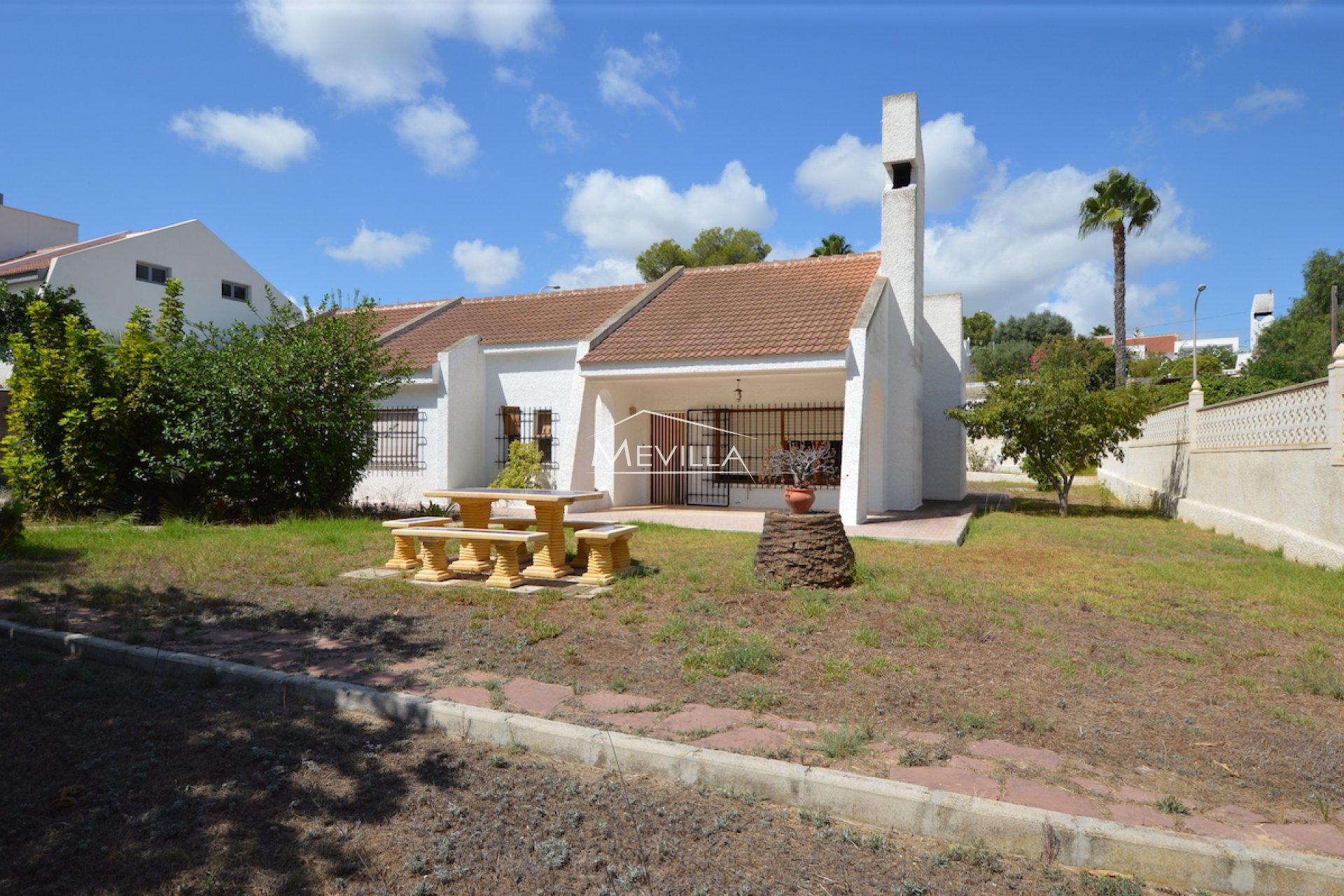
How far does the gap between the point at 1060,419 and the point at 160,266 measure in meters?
25.6

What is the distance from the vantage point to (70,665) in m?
5.21

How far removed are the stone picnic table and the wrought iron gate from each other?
26.7ft

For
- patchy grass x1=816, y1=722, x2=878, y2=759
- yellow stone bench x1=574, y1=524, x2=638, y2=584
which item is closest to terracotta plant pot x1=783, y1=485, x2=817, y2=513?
yellow stone bench x1=574, y1=524, x2=638, y2=584

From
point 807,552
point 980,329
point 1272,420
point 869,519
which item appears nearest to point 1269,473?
point 1272,420

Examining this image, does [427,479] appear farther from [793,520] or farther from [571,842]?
[571,842]

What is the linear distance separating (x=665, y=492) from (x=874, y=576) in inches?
378

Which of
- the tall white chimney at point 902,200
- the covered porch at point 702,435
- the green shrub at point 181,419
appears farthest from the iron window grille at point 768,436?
the green shrub at point 181,419

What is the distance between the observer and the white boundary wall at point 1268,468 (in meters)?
8.73

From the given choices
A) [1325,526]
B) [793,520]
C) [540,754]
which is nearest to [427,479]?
[793,520]

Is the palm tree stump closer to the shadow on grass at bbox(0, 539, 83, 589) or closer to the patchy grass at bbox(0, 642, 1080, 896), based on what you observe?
the patchy grass at bbox(0, 642, 1080, 896)

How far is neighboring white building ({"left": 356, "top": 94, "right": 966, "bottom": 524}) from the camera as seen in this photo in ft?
48.8

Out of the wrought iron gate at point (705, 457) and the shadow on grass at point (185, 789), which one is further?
the wrought iron gate at point (705, 457)

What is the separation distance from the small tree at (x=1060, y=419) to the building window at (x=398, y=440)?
1175 centimetres

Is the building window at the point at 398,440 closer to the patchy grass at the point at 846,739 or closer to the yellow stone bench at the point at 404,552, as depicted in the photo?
the yellow stone bench at the point at 404,552
